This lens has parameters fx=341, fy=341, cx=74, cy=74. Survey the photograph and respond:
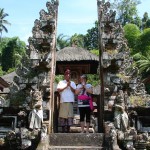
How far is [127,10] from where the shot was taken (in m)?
54.8

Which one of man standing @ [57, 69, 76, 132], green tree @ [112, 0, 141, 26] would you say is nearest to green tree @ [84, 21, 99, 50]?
green tree @ [112, 0, 141, 26]

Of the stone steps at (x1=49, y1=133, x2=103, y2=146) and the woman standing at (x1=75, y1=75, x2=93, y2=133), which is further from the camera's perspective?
the woman standing at (x1=75, y1=75, x2=93, y2=133)

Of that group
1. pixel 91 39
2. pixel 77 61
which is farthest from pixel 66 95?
pixel 91 39

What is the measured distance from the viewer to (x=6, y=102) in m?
9.24

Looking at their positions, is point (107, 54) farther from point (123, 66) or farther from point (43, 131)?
point (43, 131)

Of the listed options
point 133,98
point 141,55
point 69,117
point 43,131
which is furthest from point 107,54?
point 141,55

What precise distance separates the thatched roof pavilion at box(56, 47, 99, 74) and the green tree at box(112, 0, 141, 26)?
37960 millimetres

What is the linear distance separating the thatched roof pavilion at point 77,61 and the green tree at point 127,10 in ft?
125

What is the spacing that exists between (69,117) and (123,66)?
2077 millimetres

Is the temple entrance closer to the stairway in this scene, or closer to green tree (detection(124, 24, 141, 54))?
the stairway

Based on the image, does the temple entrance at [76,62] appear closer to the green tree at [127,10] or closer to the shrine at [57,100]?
the shrine at [57,100]

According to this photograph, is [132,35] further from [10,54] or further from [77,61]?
[77,61]

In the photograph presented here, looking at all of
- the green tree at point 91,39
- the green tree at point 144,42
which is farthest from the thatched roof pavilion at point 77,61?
the green tree at point 91,39

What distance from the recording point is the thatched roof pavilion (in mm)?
15097
